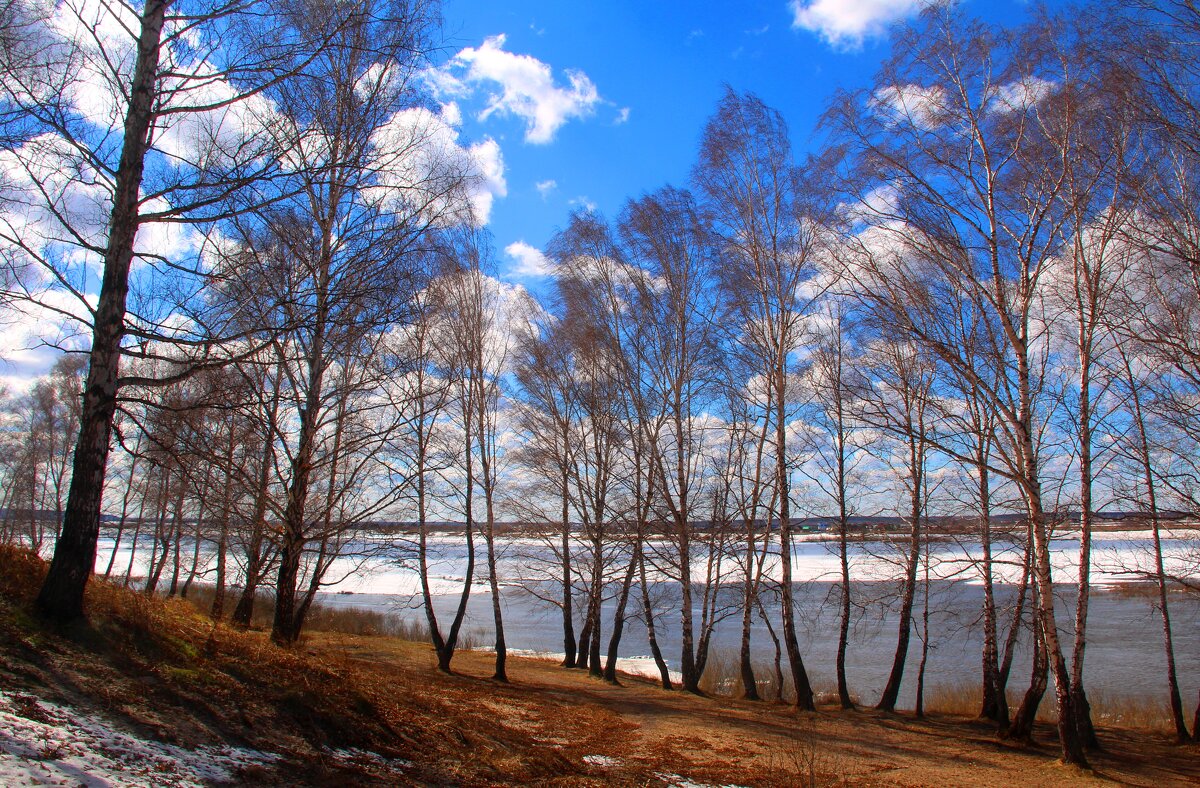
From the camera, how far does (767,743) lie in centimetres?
927

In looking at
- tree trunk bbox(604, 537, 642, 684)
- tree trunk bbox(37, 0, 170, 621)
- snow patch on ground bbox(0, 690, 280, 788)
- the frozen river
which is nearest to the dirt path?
tree trunk bbox(604, 537, 642, 684)

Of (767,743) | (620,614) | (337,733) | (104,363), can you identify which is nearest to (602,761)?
(337,733)

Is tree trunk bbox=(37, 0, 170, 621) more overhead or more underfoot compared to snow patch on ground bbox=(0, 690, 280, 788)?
more overhead

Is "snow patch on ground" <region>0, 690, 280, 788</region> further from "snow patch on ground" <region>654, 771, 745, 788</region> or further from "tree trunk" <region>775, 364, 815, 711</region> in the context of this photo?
"tree trunk" <region>775, 364, 815, 711</region>

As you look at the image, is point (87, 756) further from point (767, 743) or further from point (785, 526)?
point (785, 526)

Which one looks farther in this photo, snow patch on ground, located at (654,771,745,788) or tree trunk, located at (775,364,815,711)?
tree trunk, located at (775,364,815,711)

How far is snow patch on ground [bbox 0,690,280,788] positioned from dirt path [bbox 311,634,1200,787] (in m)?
3.48

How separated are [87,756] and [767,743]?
818 centimetres

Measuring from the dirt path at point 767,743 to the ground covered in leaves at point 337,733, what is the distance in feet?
0.18

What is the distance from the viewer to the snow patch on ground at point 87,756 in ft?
10.2

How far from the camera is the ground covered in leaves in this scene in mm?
3807

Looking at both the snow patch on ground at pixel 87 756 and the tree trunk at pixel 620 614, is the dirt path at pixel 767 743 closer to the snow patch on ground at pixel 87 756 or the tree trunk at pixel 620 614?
the tree trunk at pixel 620 614

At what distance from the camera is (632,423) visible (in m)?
15.9

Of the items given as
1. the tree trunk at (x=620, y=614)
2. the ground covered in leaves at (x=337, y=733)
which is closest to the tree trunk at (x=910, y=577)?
the ground covered in leaves at (x=337, y=733)
